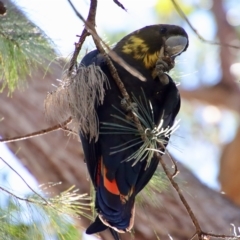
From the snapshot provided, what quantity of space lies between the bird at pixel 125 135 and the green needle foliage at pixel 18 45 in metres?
0.19

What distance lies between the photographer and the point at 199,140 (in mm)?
7496

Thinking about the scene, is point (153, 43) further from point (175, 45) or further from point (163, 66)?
point (163, 66)

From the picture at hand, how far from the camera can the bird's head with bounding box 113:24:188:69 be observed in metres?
2.90

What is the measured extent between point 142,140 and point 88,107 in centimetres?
24

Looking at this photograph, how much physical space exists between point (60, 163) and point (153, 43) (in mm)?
1287

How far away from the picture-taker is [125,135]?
263 cm

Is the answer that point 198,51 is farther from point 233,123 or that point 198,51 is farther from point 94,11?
→ point 94,11

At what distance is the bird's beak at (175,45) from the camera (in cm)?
287

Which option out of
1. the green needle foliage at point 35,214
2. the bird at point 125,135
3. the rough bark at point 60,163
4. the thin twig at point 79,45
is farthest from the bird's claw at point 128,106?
the rough bark at point 60,163

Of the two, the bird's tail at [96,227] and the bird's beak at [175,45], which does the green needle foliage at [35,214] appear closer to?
the bird's tail at [96,227]

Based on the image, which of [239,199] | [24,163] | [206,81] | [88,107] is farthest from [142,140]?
[206,81]

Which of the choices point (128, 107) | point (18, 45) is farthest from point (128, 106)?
point (18, 45)

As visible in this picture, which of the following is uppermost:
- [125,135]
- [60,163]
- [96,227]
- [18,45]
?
[18,45]

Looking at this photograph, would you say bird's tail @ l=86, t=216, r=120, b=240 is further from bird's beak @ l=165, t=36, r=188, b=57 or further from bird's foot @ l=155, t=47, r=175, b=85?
bird's beak @ l=165, t=36, r=188, b=57
